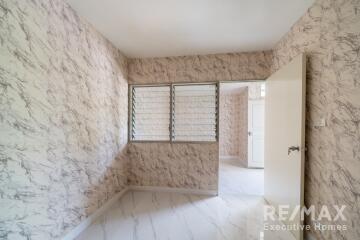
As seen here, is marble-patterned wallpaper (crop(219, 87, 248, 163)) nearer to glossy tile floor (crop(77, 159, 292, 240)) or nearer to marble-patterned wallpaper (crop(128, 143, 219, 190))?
glossy tile floor (crop(77, 159, 292, 240))

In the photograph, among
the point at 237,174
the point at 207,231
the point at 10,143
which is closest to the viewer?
the point at 10,143

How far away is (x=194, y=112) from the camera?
3.47m

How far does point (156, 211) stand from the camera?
265 cm

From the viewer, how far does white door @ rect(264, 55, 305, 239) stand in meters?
1.94

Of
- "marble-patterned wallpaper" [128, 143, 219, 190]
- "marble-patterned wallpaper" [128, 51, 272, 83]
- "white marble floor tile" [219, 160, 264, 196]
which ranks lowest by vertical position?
"white marble floor tile" [219, 160, 264, 196]

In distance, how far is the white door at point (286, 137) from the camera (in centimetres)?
194

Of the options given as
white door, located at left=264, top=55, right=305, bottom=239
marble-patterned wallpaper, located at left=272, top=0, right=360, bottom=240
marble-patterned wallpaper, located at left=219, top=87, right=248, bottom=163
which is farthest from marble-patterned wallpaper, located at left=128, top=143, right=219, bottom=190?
marble-patterned wallpaper, located at left=219, top=87, right=248, bottom=163

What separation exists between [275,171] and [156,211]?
1.78 metres

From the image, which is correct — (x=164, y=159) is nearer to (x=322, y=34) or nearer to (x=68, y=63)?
(x=68, y=63)

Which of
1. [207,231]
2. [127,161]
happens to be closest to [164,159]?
[127,161]

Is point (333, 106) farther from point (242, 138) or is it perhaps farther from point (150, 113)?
point (242, 138)

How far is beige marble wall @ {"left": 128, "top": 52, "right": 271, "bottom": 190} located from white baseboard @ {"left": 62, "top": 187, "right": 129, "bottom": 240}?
0.61 meters

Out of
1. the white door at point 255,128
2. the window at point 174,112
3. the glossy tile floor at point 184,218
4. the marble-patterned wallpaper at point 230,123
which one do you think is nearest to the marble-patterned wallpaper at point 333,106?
the glossy tile floor at point 184,218

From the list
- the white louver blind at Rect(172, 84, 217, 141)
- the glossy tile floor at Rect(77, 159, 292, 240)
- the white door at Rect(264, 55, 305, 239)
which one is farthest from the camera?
the white louver blind at Rect(172, 84, 217, 141)
